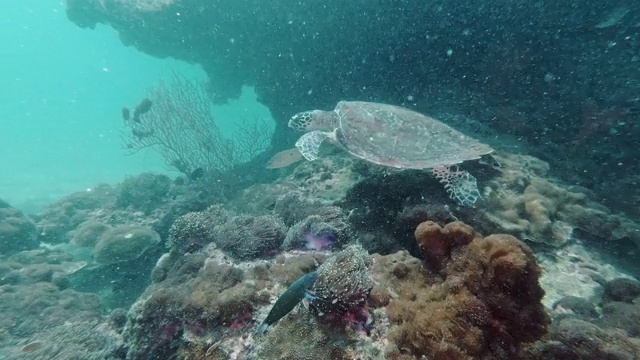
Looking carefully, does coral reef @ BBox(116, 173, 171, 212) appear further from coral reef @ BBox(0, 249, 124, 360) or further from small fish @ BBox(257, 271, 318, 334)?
small fish @ BBox(257, 271, 318, 334)

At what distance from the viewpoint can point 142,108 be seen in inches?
545

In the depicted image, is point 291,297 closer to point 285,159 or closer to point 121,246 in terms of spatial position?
point 285,159

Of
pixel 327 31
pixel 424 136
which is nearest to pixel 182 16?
pixel 327 31

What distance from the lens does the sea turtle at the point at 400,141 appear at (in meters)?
4.65

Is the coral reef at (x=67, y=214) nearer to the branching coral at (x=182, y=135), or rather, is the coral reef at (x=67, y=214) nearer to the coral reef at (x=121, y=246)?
the branching coral at (x=182, y=135)

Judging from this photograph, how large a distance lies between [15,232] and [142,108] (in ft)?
21.5

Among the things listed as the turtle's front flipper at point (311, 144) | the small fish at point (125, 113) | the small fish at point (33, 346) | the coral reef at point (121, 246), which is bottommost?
the small fish at point (33, 346)

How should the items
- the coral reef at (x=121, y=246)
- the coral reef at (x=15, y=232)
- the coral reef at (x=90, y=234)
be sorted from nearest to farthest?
the coral reef at (x=121, y=246) → the coral reef at (x=90, y=234) → the coral reef at (x=15, y=232)

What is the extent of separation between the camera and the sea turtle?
465cm

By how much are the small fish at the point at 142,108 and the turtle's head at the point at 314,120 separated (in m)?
10.1

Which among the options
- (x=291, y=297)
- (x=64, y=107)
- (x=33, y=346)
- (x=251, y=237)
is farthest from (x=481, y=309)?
(x=64, y=107)

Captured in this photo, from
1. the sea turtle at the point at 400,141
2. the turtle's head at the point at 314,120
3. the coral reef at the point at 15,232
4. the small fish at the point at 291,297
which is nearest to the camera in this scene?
the small fish at the point at 291,297

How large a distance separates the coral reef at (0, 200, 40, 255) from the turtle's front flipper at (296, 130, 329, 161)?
12.4m

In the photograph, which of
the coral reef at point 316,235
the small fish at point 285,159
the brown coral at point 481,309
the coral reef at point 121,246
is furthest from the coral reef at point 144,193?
the brown coral at point 481,309
